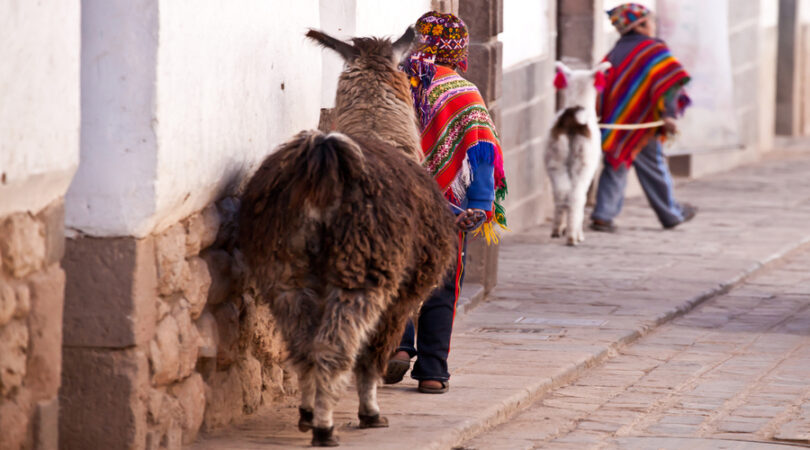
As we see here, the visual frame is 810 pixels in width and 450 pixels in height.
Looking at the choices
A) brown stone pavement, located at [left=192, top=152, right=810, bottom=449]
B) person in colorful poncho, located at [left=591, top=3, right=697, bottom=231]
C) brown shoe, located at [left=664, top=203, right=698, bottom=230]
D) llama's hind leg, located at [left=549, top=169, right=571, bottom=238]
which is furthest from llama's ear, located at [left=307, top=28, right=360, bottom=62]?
brown shoe, located at [left=664, top=203, right=698, bottom=230]

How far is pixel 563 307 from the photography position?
881 centimetres

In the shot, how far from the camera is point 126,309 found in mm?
4637

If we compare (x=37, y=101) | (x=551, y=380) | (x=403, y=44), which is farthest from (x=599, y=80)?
(x=37, y=101)

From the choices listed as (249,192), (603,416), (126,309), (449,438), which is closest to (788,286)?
(603,416)

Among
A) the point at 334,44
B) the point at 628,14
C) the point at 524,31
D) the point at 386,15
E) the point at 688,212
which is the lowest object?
the point at 688,212

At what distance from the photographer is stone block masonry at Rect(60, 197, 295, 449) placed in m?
4.65

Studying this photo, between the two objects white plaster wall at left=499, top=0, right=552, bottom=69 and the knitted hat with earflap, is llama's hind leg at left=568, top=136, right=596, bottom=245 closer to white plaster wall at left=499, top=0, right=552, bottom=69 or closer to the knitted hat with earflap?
white plaster wall at left=499, top=0, right=552, bottom=69

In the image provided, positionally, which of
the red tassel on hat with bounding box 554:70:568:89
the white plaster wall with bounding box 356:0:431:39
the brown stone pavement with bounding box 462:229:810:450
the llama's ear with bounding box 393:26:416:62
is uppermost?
the white plaster wall with bounding box 356:0:431:39

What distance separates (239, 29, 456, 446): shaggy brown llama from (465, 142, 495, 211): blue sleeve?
80 centimetres

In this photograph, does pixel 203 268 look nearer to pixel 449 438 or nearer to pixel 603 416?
pixel 449 438

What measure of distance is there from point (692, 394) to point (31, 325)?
3.46 metres

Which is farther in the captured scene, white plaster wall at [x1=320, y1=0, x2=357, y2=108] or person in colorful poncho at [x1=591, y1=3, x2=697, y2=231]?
person in colorful poncho at [x1=591, y1=3, x2=697, y2=231]

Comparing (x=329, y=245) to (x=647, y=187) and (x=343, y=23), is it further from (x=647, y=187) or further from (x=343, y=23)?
(x=647, y=187)

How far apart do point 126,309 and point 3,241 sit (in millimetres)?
730
